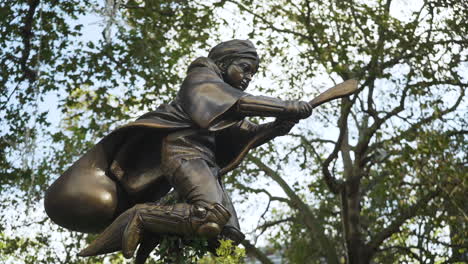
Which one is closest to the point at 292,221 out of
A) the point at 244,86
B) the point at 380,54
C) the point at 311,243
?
the point at 311,243

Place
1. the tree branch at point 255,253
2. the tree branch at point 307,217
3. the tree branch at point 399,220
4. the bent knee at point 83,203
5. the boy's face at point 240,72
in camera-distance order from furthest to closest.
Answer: the tree branch at point 307,217 < the tree branch at point 255,253 < the tree branch at point 399,220 < the boy's face at point 240,72 < the bent knee at point 83,203

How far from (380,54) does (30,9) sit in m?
6.78

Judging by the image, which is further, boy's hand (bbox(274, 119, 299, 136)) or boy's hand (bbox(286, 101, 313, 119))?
boy's hand (bbox(274, 119, 299, 136))

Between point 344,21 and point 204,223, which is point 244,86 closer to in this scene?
point 204,223

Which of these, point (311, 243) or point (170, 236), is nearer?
point (170, 236)

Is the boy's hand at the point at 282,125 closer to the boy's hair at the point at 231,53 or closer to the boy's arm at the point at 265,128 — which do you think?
the boy's arm at the point at 265,128

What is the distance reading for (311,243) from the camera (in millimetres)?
18141

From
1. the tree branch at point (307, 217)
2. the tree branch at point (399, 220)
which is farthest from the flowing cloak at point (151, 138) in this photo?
the tree branch at point (307, 217)

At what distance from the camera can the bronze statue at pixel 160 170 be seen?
3662 millimetres

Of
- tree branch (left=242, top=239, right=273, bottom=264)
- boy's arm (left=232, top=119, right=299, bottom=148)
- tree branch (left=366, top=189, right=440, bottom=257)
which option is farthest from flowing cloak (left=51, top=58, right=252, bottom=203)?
Answer: tree branch (left=242, top=239, right=273, bottom=264)

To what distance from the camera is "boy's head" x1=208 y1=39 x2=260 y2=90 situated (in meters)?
4.32

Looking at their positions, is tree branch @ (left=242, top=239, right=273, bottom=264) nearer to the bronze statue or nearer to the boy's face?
the boy's face

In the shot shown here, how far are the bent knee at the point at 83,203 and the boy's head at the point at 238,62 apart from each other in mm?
996

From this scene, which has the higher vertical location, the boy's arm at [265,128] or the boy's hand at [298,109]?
the boy's arm at [265,128]
